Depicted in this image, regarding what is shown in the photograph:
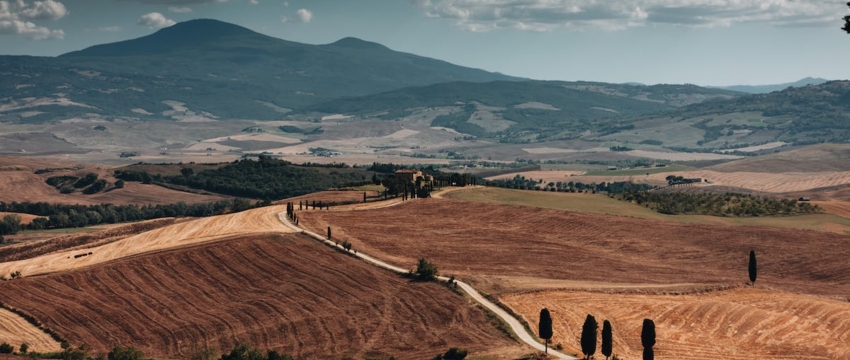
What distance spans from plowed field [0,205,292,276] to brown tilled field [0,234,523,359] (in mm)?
5676

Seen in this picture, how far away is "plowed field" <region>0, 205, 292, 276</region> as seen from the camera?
421 ft

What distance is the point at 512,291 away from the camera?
104 m

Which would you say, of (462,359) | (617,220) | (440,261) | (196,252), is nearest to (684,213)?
(617,220)

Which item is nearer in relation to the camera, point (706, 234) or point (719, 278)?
point (719, 278)

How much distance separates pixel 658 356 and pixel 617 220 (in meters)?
74.6

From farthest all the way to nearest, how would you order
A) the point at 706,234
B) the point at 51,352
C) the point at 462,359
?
the point at 706,234
the point at 51,352
the point at 462,359

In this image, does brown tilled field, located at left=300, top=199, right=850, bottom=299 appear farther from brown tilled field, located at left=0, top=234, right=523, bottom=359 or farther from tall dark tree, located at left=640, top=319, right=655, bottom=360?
tall dark tree, located at left=640, top=319, right=655, bottom=360

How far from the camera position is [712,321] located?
9325 cm

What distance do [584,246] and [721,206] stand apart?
134 feet

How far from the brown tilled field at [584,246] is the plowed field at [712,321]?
28.7 ft

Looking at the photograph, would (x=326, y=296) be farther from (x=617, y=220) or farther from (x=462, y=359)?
(x=617, y=220)

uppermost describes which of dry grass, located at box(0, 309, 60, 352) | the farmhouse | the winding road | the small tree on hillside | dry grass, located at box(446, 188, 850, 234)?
the farmhouse

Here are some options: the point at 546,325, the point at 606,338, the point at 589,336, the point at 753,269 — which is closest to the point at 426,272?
the point at 546,325

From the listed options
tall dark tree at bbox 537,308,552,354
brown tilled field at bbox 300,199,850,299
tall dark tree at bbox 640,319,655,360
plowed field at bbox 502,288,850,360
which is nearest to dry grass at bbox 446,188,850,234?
brown tilled field at bbox 300,199,850,299
